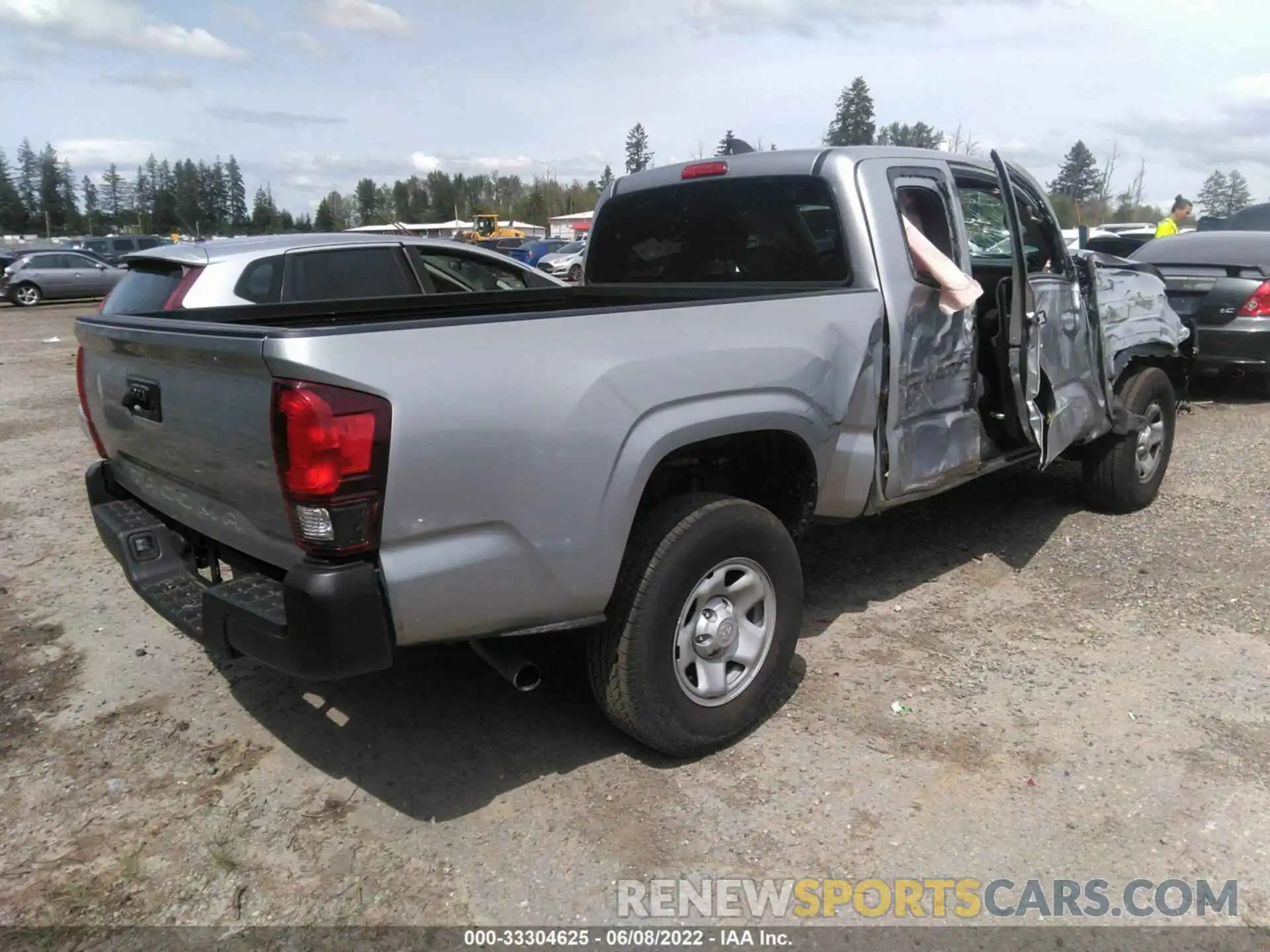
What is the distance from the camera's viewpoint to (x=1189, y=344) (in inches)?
247

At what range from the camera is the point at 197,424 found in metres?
2.68

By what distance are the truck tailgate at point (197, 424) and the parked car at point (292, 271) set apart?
2765 millimetres

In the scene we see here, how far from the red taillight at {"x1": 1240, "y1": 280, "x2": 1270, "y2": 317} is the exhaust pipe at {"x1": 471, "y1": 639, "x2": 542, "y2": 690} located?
845 centimetres

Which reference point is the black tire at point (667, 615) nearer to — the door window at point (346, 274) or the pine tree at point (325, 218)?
the door window at point (346, 274)

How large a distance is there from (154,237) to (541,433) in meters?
33.7

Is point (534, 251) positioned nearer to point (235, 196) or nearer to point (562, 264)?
point (562, 264)

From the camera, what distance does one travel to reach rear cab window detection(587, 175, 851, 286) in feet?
12.9

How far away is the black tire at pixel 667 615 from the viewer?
288cm

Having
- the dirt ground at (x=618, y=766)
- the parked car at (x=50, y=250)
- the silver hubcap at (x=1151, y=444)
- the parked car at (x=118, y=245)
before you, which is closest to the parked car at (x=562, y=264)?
the parked car at (x=118, y=245)

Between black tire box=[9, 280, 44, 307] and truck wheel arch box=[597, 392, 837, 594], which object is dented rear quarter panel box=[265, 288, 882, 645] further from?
black tire box=[9, 280, 44, 307]

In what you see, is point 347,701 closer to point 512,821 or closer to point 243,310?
point 512,821

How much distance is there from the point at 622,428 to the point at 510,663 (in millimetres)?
773

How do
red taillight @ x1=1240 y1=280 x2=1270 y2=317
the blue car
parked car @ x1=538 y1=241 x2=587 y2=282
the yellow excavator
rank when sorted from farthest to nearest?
the yellow excavator
the blue car
parked car @ x1=538 y1=241 x2=587 y2=282
red taillight @ x1=1240 y1=280 x2=1270 y2=317

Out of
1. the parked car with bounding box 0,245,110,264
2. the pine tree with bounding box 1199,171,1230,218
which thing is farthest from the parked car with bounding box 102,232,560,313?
the pine tree with bounding box 1199,171,1230,218
